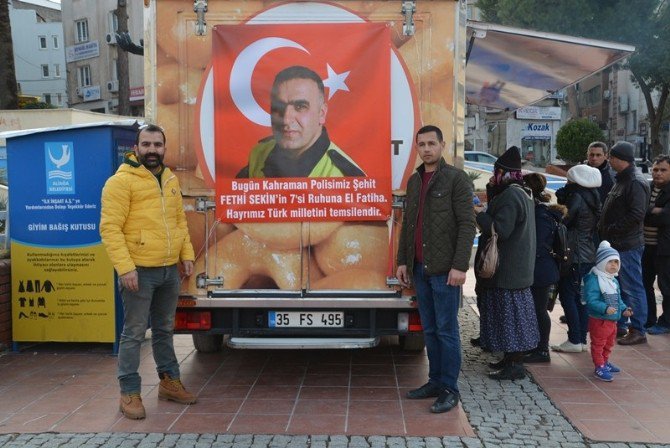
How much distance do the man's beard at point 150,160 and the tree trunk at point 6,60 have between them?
42.7 ft

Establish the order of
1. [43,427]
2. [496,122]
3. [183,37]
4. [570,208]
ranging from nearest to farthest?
[43,427] < [183,37] < [570,208] < [496,122]

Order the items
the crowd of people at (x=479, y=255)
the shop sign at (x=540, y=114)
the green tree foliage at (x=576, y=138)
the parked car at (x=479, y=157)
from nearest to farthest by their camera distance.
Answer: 1. the crowd of people at (x=479, y=255)
2. the parked car at (x=479, y=157)
3. the green tree foliage at (x=576, y=138)
4. the shop sign at (x=540, y=114)

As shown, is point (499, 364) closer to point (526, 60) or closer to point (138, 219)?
point (138, 219)

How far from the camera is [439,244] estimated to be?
4.51 metres

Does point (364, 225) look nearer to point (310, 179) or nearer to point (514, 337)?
point (310, 179)

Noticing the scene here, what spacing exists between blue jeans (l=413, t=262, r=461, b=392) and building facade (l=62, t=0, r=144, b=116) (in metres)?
41.6

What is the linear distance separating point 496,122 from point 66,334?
1477 inches

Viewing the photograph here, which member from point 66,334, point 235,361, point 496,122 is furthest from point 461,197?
point 496,122

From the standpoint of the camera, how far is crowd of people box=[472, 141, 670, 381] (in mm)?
5125

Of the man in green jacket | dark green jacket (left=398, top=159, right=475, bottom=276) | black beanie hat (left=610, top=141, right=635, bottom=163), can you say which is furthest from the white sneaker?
dark green jacket (left=398, top=159, right=475, bottom=276)

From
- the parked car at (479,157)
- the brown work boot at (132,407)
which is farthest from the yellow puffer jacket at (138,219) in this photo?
the parked car at (479,157)

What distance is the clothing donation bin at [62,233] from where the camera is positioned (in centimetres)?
594

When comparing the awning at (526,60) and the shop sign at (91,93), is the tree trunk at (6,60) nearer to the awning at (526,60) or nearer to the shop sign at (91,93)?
the awning at (526,60)

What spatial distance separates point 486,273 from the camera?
16.4 feet
